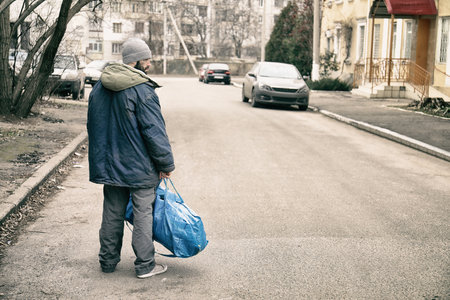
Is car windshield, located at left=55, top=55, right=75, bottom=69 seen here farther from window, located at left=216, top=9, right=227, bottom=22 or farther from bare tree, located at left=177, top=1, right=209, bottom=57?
window, located at left=216, top=9, right=227, bottom=22

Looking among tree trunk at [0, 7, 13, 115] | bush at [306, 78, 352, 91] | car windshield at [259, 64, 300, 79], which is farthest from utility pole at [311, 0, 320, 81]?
tree trunk at [0, 7, 13, 115]

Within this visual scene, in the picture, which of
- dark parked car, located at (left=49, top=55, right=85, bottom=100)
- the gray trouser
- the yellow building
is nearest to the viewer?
the gray trouser

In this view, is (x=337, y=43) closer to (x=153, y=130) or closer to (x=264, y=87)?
(x=264, y=87)

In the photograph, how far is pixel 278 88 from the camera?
20688 mm

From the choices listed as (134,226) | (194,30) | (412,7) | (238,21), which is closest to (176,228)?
(134,226)

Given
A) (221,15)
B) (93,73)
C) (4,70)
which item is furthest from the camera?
(221,15)

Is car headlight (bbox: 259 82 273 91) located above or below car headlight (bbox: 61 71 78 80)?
below

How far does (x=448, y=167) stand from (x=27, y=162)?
6.62 meters

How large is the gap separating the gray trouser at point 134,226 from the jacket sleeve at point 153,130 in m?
0.26

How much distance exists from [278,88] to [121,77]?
16371 mm

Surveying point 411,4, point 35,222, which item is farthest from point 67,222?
point 411,4

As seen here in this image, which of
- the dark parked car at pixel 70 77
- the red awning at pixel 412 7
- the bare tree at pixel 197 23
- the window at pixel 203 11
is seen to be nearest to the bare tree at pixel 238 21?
the bare tree at pixel 197 23

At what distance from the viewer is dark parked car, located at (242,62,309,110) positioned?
2064cm

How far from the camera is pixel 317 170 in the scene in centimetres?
967
